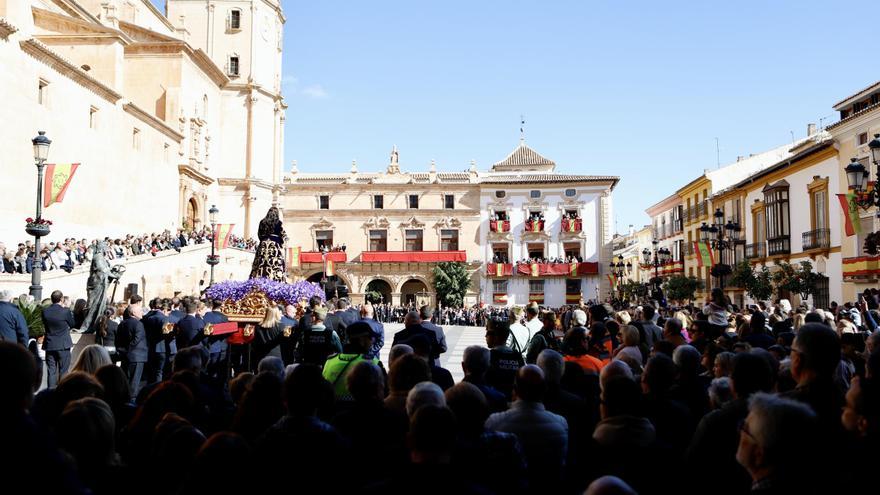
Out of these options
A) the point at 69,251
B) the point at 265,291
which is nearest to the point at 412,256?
the point at 69,251

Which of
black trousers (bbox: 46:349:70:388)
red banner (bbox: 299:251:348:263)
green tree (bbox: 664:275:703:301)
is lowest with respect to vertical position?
black trousers (bbox: 46:349:70:388)

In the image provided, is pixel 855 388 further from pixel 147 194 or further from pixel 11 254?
pixel 147 194

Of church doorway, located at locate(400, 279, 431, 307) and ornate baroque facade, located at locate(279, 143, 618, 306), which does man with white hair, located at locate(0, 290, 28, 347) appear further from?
church doorway, located at locate(400, 279, 431, 307)

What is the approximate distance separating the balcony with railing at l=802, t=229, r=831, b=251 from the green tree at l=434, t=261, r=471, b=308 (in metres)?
27.8

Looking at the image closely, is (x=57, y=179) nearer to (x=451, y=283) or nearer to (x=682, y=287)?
(x=682, y=287)

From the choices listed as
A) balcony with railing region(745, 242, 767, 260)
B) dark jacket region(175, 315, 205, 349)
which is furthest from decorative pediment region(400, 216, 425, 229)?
dark jacket region(175, 315, 205, 349)

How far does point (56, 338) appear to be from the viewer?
9.83m

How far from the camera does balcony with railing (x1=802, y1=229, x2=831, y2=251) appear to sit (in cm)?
2956

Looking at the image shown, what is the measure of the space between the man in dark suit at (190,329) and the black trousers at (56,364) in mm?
1557

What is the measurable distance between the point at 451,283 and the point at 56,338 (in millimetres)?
45476

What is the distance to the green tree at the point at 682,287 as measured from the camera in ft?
131

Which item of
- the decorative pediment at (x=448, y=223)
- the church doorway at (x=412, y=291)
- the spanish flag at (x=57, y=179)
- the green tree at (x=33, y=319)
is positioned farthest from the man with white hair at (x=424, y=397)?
the decorative pediment at (x=448, y=223)

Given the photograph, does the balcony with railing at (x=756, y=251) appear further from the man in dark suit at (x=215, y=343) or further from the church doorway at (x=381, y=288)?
the man in dark suit at (x=215, y=343)

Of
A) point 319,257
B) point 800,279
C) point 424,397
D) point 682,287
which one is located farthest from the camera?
point 319,257
